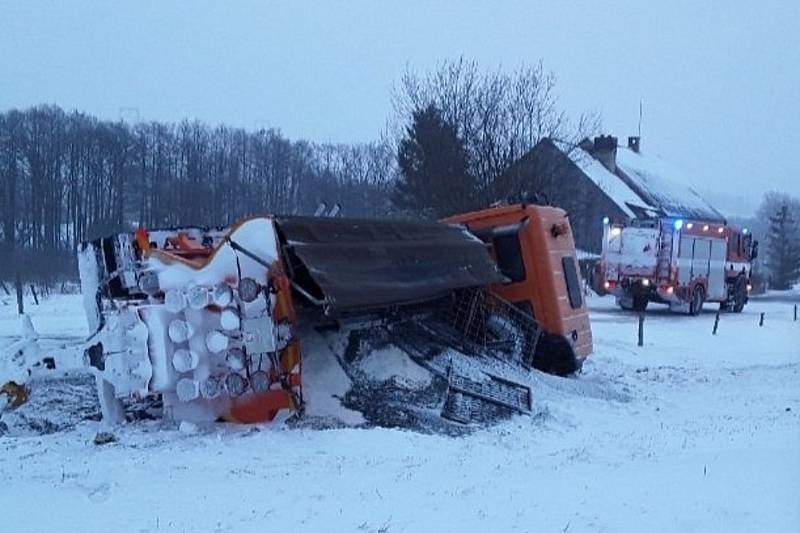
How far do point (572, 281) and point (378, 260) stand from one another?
4177 millimetres

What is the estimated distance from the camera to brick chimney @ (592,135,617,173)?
2008 inches

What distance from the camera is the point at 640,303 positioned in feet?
89.4

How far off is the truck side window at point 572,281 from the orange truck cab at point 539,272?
21 mm

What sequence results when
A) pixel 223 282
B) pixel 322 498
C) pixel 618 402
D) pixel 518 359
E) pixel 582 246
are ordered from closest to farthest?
pixel 322 498, pixel 223 282, pixel 618 402, pixel 518 359, pixel 582 246

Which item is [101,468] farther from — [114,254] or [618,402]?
[618,402]

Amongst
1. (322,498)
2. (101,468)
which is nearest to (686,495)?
(322,498)

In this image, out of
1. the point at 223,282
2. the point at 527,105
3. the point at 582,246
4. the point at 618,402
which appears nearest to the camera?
the point at 223,282

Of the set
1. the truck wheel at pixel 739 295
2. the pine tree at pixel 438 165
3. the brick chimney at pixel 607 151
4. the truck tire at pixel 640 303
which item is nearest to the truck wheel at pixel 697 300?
the truck tire at pixel 640 303

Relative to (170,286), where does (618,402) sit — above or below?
below

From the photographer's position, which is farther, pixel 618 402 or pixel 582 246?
pixel 582 246

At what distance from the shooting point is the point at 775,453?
662cm

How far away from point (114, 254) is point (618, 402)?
5.76 m

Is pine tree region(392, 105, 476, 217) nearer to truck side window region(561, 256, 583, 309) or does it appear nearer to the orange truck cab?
truck side window region(561, 256, 583, 309)

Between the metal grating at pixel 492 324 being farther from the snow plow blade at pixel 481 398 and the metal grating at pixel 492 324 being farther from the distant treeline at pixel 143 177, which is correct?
the distant treeline at pixel 143 177
